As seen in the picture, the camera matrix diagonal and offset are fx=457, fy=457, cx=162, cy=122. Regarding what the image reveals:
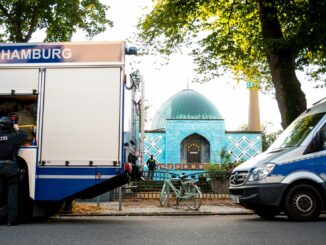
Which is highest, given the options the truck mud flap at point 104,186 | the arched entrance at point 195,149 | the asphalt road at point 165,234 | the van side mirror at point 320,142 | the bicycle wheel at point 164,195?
the arched entrance at point 195,149

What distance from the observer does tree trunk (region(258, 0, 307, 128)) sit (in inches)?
523

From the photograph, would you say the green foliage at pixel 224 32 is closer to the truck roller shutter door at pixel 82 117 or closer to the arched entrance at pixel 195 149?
the truck roller shutter door at pixel 82 117

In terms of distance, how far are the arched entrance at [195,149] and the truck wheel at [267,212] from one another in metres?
30.7

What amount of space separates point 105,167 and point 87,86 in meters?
1.64

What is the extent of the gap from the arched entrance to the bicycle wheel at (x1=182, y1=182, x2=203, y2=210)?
28632mm

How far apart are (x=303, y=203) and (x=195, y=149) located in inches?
1265

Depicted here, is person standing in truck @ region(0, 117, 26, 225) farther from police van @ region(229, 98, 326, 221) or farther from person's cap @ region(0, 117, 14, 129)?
police van @ region(229, 98, 326, 221)

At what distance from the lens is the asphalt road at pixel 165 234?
20.4 feet

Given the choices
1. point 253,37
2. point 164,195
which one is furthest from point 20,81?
point 253,37

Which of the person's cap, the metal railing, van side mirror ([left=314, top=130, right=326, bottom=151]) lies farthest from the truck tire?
the metal railing

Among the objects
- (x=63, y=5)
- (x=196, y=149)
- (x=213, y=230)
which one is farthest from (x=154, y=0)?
(x=196, y=149)

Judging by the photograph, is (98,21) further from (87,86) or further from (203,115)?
(203,115)

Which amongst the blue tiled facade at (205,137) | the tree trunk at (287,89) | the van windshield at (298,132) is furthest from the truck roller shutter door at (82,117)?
the blue tiled facade at (205,137)

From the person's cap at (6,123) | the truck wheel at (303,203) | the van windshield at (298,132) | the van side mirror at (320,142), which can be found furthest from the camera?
the van windshield at (298,132)
